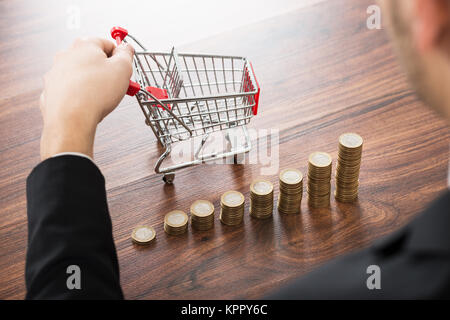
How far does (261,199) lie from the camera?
1.14m

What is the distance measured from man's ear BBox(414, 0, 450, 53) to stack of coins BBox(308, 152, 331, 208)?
0.75 meters

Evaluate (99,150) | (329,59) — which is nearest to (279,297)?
(99,150)

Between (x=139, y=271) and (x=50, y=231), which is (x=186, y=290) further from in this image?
(x=50, y=231)

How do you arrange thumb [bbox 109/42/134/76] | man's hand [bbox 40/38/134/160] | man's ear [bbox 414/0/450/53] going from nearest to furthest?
man's ear [bbox 414/0/450/53]
man's hand [bbox 40/38/134/160]
thumb [bbox 109/42/134/76]

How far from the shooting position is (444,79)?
0.41 m

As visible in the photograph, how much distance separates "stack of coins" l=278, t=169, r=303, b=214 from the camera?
44.8 inches

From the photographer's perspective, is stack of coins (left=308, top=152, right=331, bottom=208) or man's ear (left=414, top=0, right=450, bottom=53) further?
stack of coins (left=308, top=152, right=331, bottom=208)

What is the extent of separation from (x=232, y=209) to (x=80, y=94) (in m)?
0.44

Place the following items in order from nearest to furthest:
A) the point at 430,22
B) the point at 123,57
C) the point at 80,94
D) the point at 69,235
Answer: the point at 430,22, the point at 69,235, the point at 80,94, the point at 123,57

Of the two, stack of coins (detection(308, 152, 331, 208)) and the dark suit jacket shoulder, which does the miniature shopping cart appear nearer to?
stack of coins (detection(308, 152, 331, 208))

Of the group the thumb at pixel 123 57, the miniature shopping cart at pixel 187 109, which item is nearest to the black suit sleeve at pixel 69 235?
the thumb at pixel 123 57

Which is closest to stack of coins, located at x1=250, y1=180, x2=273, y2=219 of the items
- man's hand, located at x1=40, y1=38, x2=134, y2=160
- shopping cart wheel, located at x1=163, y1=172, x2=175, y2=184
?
shopping cart wheel, located at x1=163, y1=172, x2=175, y2=184

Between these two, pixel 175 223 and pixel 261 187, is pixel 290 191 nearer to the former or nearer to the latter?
pixel 261 187

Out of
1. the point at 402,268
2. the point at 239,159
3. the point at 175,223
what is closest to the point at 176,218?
the point at 175,223
